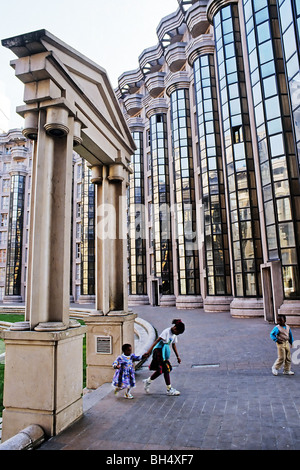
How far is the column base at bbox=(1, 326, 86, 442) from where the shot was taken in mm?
4664

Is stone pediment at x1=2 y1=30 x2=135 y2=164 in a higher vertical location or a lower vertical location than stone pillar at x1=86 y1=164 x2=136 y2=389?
higher

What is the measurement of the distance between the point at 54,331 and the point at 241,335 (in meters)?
9.69

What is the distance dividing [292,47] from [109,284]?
1389 cm

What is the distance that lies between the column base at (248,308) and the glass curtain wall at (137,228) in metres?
18.1

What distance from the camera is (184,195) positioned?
100 feet

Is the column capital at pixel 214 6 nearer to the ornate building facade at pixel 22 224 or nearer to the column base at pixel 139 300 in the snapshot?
the ornate building facade at pixel 22 224

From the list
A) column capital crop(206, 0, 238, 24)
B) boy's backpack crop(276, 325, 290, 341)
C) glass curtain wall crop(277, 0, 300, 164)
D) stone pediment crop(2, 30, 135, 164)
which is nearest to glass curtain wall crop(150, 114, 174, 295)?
column capital crop(206, 0, 238, 24)

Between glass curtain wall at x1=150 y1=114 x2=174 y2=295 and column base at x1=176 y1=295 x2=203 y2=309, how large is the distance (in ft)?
14.0

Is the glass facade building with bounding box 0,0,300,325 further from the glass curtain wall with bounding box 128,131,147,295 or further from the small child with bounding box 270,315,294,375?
the small child with bounding box 270,315,294,375

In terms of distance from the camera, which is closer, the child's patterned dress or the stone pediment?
the stone pediment

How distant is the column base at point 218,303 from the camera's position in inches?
947

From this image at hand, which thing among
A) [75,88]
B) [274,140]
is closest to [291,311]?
[274,140]

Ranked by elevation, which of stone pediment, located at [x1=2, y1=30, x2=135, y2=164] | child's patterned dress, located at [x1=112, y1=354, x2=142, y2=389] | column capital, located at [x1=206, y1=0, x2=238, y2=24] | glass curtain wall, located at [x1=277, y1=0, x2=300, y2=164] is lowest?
child's patterned dress, located at [x1=112, y1=354, x2=142, y2=389]

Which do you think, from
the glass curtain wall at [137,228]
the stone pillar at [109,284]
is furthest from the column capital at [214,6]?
the stone pillar at [109,284]
